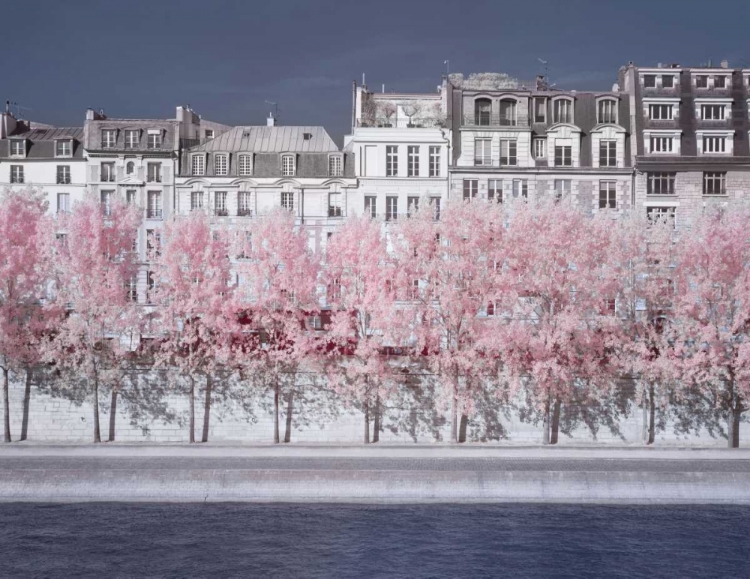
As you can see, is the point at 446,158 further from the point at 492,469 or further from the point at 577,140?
the point at 492,469

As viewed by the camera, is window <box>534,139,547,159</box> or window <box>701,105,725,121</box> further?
window <box>701,105,725,121</box>

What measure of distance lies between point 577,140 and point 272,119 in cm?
2567

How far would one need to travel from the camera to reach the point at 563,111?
234ft

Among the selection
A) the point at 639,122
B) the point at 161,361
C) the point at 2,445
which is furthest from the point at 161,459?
the point at 639,122

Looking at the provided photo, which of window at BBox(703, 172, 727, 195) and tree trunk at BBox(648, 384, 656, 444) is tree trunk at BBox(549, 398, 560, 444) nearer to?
tree trunk at BBox(648, 384, 656, 444)

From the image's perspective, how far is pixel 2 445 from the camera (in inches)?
2005

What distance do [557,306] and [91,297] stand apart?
26.9 meters

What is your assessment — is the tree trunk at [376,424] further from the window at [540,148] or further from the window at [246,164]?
the window at [540,148]

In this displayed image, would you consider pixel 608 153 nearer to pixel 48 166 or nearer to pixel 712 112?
pixel 712 112

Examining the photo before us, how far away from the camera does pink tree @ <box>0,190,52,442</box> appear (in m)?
52.5

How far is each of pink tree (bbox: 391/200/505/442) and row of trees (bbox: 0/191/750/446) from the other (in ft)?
0.38

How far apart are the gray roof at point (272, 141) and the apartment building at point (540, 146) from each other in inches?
435

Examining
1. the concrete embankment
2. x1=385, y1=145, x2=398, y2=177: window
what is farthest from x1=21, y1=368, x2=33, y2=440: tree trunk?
x1=385, y1=145, x2=398, y2=177: window

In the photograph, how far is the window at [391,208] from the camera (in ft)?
224
